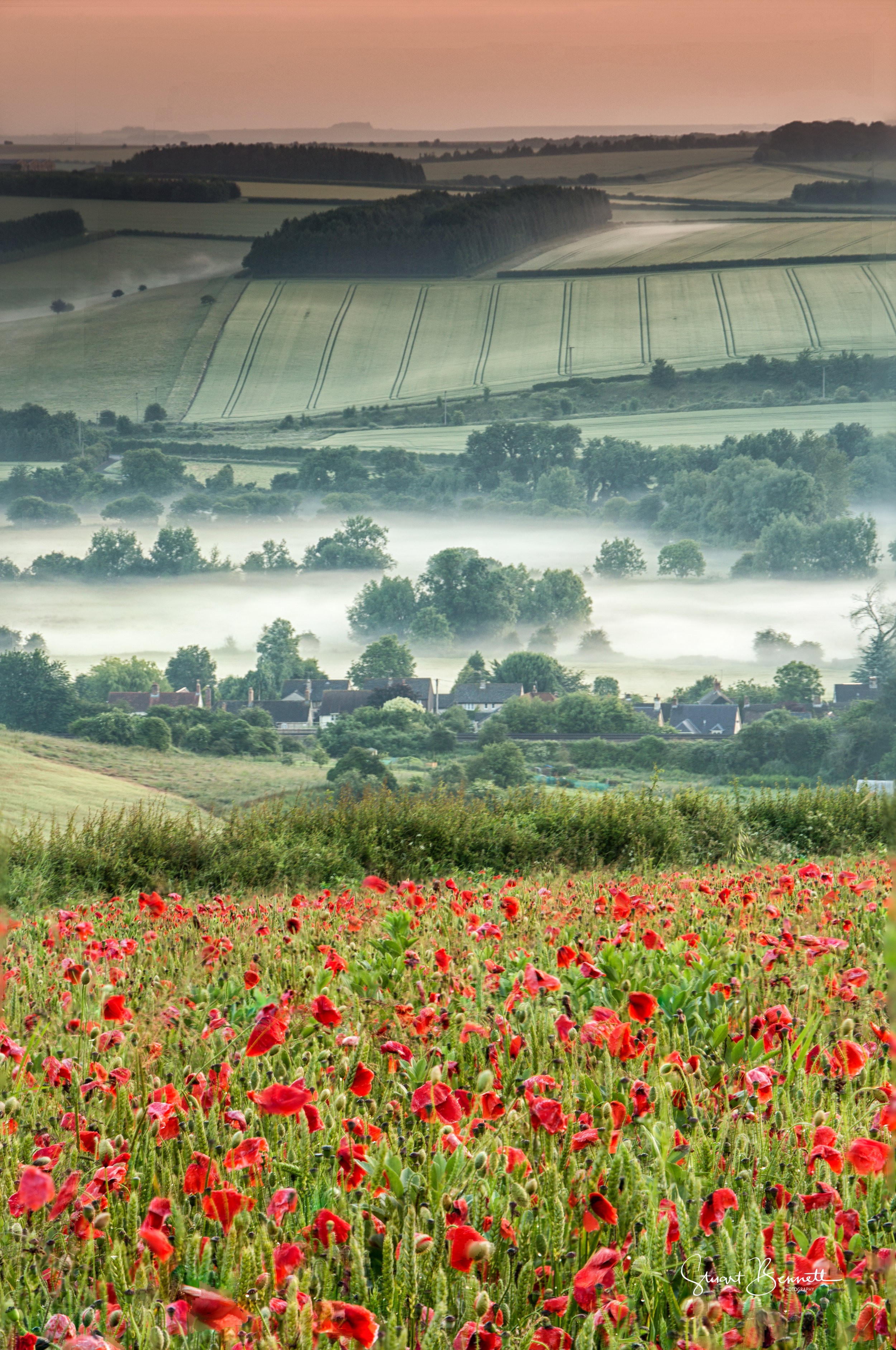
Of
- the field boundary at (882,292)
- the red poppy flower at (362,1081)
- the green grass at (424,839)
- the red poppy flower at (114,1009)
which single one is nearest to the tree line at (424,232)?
the field boundary at (882,292)

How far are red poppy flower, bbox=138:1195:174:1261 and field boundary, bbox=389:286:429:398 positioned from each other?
34.0ft

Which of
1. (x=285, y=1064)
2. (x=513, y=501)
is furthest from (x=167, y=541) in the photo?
(x=285, y=1064)

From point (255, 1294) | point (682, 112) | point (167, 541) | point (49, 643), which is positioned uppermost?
point (682, 112)

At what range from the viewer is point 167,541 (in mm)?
10586

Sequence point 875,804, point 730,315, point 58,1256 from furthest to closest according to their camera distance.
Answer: point 730,315
point 875,804
point 58,1256

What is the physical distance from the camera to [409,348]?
11.0 m

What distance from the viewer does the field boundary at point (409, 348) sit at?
36.0 feet

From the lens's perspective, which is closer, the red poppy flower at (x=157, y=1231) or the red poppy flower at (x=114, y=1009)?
the red poppy flower at (x=157, y=1231)

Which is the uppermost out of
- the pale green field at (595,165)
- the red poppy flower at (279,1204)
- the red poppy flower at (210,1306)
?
the pale green field at (595,165)

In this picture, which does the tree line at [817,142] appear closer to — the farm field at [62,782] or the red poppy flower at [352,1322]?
the farm field at [62,782]

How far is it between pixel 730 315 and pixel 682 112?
204 centimetres

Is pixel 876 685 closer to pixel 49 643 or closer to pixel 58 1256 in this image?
pixel 49 643

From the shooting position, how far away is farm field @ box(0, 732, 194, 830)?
9531mm

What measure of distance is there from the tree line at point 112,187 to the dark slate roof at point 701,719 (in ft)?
22.1
